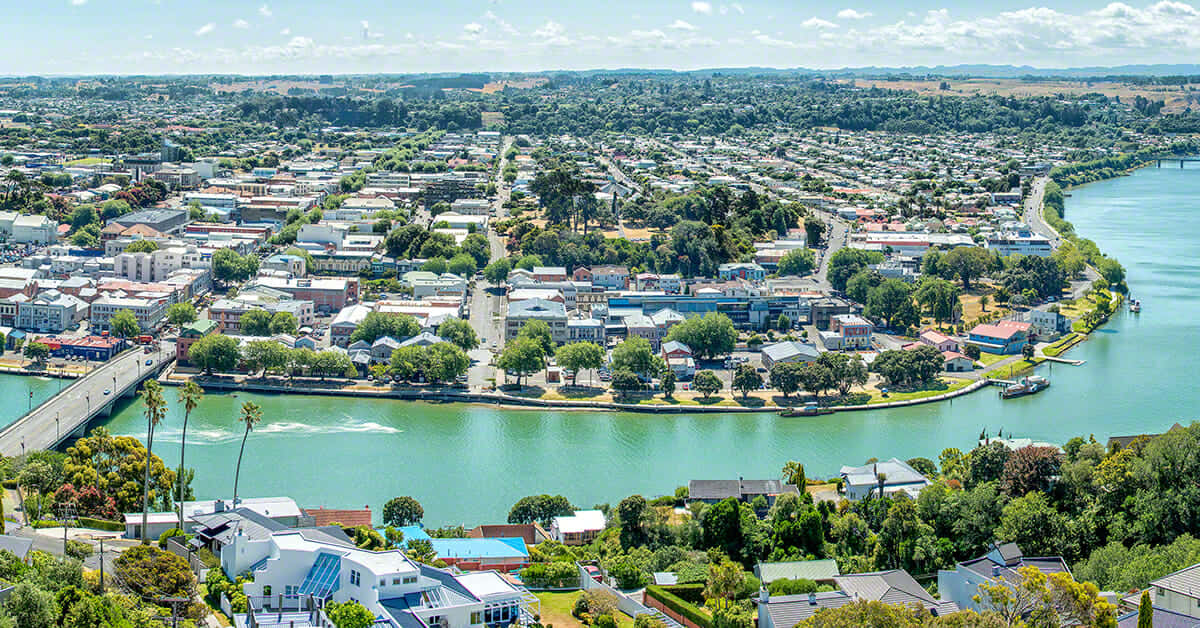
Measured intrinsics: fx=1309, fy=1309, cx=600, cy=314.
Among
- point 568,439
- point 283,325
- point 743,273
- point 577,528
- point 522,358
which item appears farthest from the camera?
point 743,273

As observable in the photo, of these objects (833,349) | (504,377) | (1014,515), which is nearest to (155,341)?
(504,377)

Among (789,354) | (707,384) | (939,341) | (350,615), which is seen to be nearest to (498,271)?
(789,354)

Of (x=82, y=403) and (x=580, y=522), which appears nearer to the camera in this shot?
(x=580, y=522)

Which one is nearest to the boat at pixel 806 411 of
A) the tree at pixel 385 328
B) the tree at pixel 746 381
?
the tree at pixel 746 381

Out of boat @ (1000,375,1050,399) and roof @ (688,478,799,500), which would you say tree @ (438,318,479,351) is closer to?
roof @ (688,478,799,500)

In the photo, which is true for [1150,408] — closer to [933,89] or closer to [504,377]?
[504,377]

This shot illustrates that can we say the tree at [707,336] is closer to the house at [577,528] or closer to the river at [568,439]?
the river at [568,439]

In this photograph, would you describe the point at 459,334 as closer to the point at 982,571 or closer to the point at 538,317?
the point at 538,317
